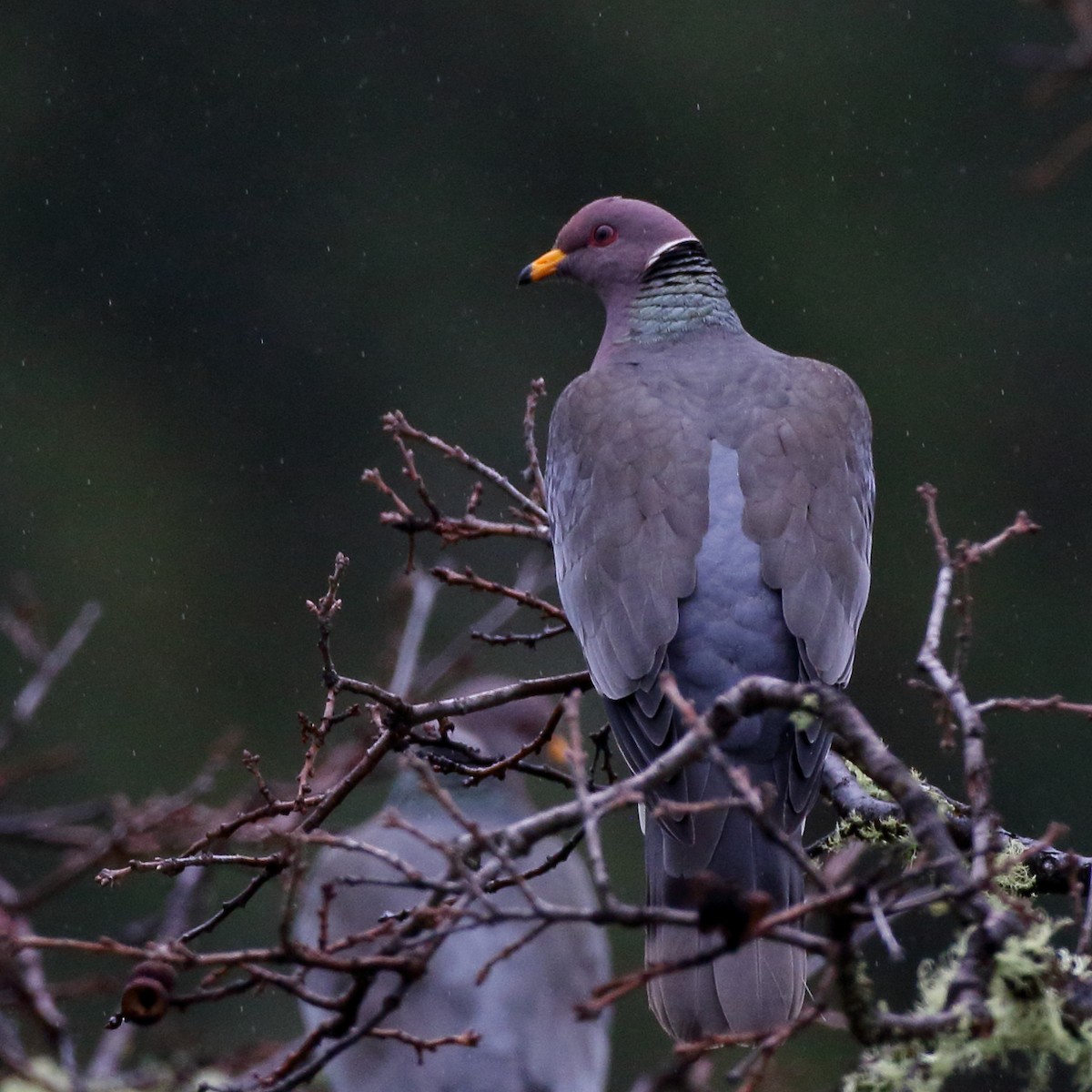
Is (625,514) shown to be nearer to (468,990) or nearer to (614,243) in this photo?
(614,243)

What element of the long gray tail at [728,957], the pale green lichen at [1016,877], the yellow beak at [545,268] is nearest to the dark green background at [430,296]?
the yellow beak at [545,268]

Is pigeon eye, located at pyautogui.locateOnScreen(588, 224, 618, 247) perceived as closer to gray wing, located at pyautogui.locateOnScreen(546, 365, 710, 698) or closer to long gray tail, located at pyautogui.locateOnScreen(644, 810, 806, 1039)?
gray wing, located at pyautogui.locateOnScreen(546, 365, 710, 698)

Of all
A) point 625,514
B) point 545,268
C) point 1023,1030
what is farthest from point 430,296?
point 1023,1030

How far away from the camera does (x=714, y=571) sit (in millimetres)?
2201

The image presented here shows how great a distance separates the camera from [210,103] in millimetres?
9859

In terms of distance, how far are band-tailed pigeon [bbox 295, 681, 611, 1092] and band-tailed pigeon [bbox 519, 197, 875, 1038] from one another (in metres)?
1.17

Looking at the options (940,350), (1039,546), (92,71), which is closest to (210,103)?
(92,71)

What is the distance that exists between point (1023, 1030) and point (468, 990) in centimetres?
246

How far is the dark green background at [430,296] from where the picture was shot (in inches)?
326

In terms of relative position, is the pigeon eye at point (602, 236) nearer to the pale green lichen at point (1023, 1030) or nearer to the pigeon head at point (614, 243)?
the pigeon head at point (614, 243)

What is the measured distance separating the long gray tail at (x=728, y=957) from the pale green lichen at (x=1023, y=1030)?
657 mm

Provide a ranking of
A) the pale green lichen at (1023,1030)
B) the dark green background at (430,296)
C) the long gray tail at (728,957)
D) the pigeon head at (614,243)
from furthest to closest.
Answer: the dark green background at (430,296)
the pigeon head at (614,243)
the long gray tail at (728,957)
the pale green lichen at (1023,1030)

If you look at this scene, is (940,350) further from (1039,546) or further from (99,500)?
(99,500)

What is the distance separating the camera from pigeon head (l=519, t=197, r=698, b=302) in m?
3.15
